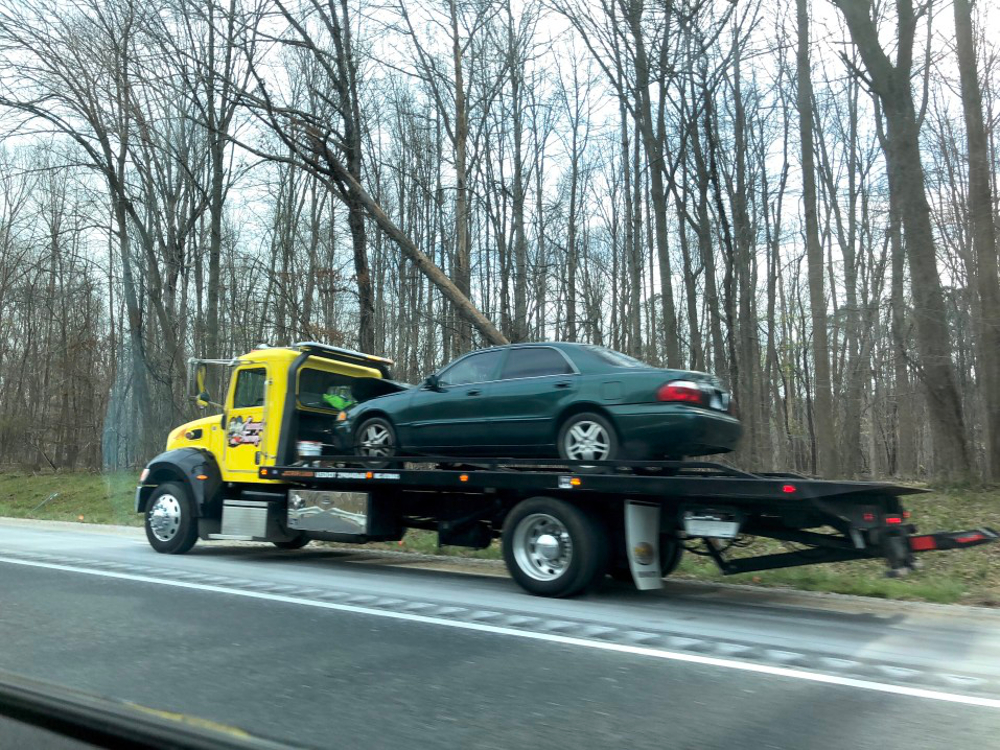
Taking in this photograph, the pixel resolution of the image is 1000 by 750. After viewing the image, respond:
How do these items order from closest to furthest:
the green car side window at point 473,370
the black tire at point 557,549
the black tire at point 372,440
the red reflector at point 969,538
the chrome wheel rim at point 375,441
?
1. the red reflector at point 969,538
2. the black tire at point 557,549
3. the green car side window at point 473,370
4. the black tire at point 372,440
5. the chrome wheel rim at point 375,441

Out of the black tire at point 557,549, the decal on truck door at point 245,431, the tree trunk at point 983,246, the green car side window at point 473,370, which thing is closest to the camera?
the black tire at point 557,549

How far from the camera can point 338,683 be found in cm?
495

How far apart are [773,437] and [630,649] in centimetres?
3868

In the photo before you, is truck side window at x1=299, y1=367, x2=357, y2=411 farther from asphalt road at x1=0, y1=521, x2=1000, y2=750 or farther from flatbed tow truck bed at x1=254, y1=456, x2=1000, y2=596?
asphalt road at x1=0, y1=521, x2=1000, y2=750

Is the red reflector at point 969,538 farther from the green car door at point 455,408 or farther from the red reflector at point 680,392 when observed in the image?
the green car door at point 455,408

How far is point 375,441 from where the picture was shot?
10.3m

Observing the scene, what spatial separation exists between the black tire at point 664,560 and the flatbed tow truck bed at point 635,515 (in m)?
0.02

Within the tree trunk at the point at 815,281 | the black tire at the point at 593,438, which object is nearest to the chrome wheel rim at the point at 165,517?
the black tire at the point at 593,438

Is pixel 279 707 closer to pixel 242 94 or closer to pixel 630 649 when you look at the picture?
pixel 630 649

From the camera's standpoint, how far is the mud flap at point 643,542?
7.96 m

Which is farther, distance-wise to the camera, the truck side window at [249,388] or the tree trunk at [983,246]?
the tree trunk at [983,246]

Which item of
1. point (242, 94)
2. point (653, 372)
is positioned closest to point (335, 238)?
point (242, 94)

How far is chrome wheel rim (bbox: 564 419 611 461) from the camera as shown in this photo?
27.5 ft

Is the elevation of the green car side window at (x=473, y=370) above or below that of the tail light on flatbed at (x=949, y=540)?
above
